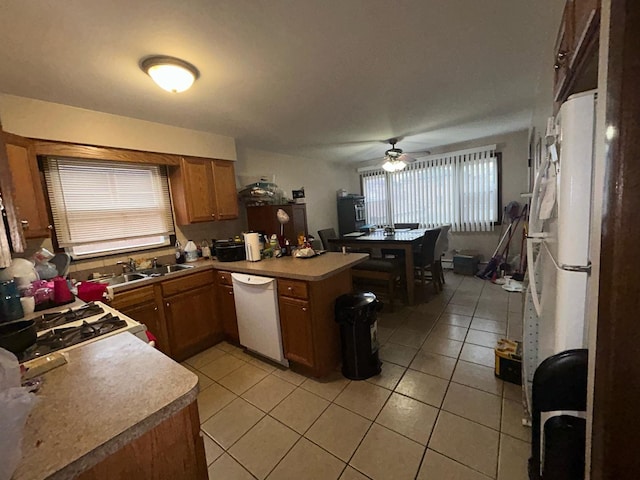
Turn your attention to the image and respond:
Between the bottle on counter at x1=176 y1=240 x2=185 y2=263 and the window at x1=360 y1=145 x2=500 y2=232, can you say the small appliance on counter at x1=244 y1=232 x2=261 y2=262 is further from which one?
the window at x1=360 y1=145 x2=500 y2=232

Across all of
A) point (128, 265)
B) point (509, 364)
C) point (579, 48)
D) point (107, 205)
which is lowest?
point (509, 364)

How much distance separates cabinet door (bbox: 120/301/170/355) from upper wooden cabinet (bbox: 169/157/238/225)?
3.32 ft

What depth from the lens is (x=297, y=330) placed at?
205 cm

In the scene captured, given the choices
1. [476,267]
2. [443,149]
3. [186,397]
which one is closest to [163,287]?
[186,397]

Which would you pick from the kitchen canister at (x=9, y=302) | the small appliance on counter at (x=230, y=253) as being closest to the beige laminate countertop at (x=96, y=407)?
the kitchen canister at (x=9, y=302)

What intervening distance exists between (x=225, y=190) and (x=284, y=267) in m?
1.53

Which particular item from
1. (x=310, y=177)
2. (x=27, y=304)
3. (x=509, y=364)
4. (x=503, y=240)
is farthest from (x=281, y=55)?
(x=503, y=240)

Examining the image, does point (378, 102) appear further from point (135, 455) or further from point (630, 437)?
point (135, 455)

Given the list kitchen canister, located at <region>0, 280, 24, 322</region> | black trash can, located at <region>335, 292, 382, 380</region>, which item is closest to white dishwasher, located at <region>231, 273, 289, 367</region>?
black trash can, located at <region>335, 292, 382, 380</region>

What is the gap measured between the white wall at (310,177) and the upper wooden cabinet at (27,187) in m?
2.02

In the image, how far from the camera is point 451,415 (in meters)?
1.63

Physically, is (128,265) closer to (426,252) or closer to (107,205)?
(107,205)

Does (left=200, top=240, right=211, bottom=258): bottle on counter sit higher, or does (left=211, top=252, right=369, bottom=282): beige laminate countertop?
(left=200, top=240, right=211, bottom=258): bottle on counter

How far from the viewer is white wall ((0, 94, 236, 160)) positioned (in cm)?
187
